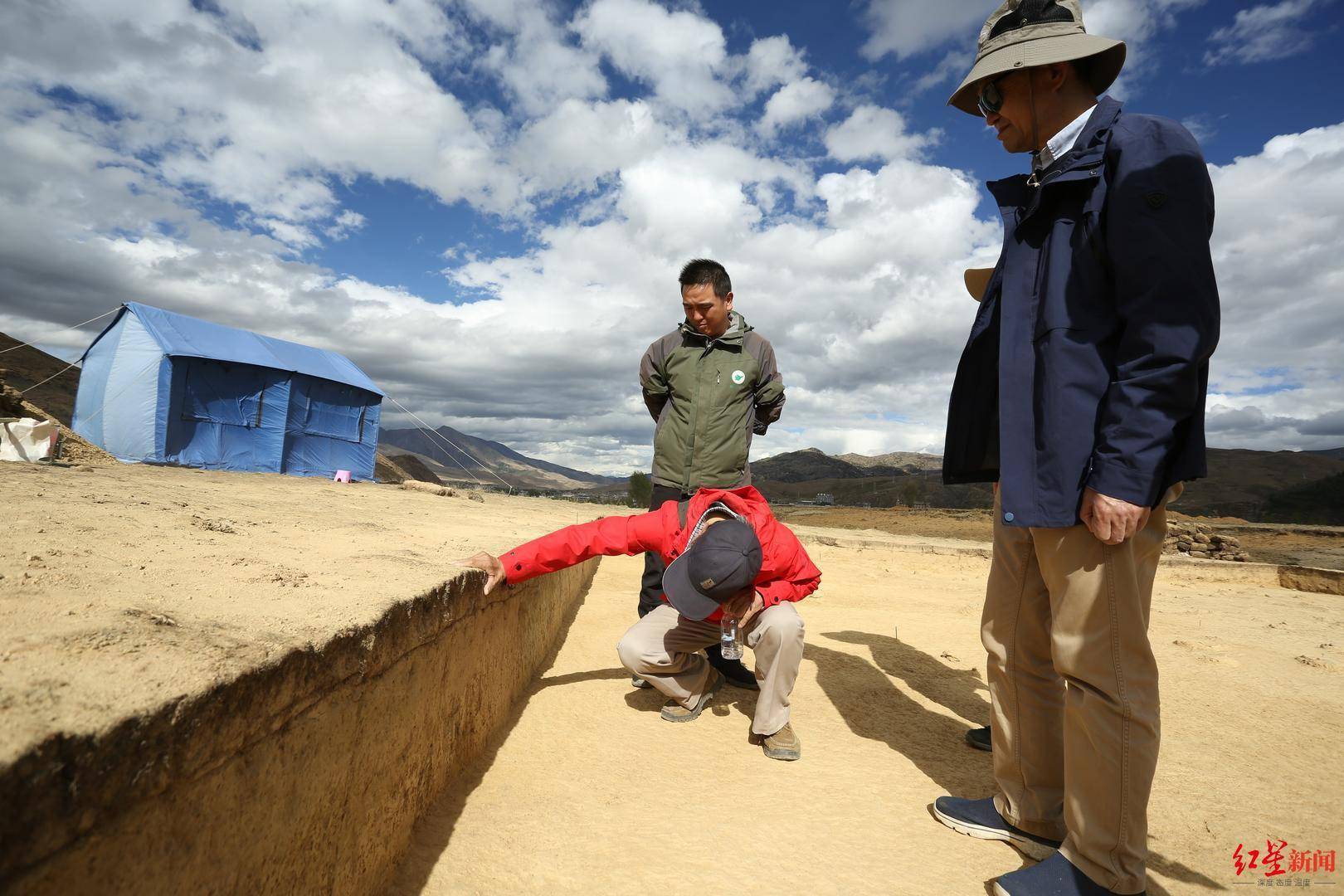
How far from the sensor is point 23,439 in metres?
5.70

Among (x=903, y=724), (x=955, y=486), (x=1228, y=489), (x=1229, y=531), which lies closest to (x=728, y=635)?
Result: (x=903, y=724)

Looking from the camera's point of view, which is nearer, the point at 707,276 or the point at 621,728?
the point at 621,728

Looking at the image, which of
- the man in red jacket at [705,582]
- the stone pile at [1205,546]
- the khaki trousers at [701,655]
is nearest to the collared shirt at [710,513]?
the man in red jacket at [705,582]

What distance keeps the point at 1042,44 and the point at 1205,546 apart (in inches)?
411

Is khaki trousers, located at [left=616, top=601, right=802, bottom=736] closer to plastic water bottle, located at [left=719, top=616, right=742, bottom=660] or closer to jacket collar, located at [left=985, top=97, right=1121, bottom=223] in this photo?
plastic water bottle, located at [left=719, top=616, right=742, bottom=660]

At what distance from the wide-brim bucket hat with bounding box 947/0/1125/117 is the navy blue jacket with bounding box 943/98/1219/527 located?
145 millimetres

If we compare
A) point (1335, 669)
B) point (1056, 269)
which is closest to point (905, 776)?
point (1056, 269)

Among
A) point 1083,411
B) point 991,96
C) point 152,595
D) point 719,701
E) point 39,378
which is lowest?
point 719,701

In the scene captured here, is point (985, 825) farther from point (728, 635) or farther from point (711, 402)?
point (711, 402)

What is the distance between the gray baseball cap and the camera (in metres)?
2.16

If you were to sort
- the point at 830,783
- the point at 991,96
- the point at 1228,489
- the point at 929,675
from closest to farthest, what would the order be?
the point at 991,96
the point at 830,783
the point at 929,675
the point at 1228,489

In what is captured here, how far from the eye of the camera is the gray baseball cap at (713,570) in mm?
2164

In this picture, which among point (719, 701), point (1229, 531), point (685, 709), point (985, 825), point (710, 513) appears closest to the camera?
point (985, 825)

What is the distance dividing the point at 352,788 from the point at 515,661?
142 cm
